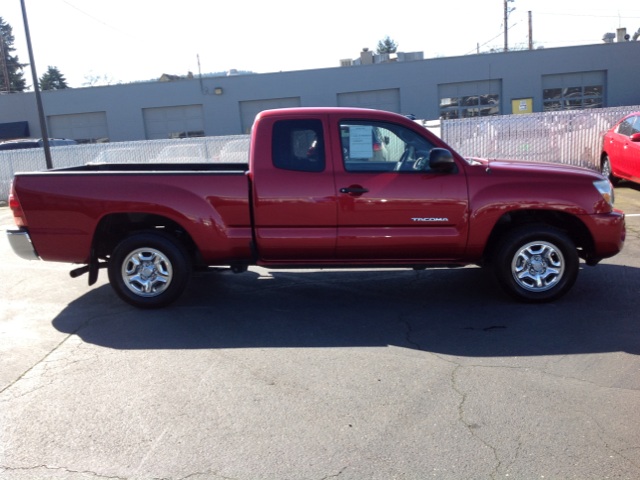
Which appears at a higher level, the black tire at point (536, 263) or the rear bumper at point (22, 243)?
the rear bumper at point (22, 243)

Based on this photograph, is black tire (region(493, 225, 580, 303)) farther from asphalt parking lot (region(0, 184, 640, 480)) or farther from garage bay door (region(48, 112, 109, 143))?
garage bay door (region(48, 112, 109, 143))

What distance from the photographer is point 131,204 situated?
6.07 m

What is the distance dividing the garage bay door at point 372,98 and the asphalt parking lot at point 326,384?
29.7 metres

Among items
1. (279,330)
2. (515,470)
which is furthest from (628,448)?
(279,330)

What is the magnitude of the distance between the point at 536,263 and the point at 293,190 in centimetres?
247

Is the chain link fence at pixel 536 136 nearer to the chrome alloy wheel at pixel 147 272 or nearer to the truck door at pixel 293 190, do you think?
the truck door at pixel 293 190

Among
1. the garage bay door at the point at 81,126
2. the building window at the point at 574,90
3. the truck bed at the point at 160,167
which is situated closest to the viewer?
the truck bed at the point at 160,167

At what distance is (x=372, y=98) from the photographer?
3569 centimetres

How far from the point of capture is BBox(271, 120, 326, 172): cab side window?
239 inches

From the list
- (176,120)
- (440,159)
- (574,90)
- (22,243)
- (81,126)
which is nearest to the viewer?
(440,159)

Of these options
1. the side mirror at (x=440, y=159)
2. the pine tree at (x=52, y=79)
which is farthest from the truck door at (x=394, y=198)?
the pine tree at (x=52, y=79)

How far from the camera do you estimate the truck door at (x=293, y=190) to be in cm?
602

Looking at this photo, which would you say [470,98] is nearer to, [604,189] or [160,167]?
[160,167]

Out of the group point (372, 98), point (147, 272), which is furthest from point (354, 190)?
point (372, 98)
